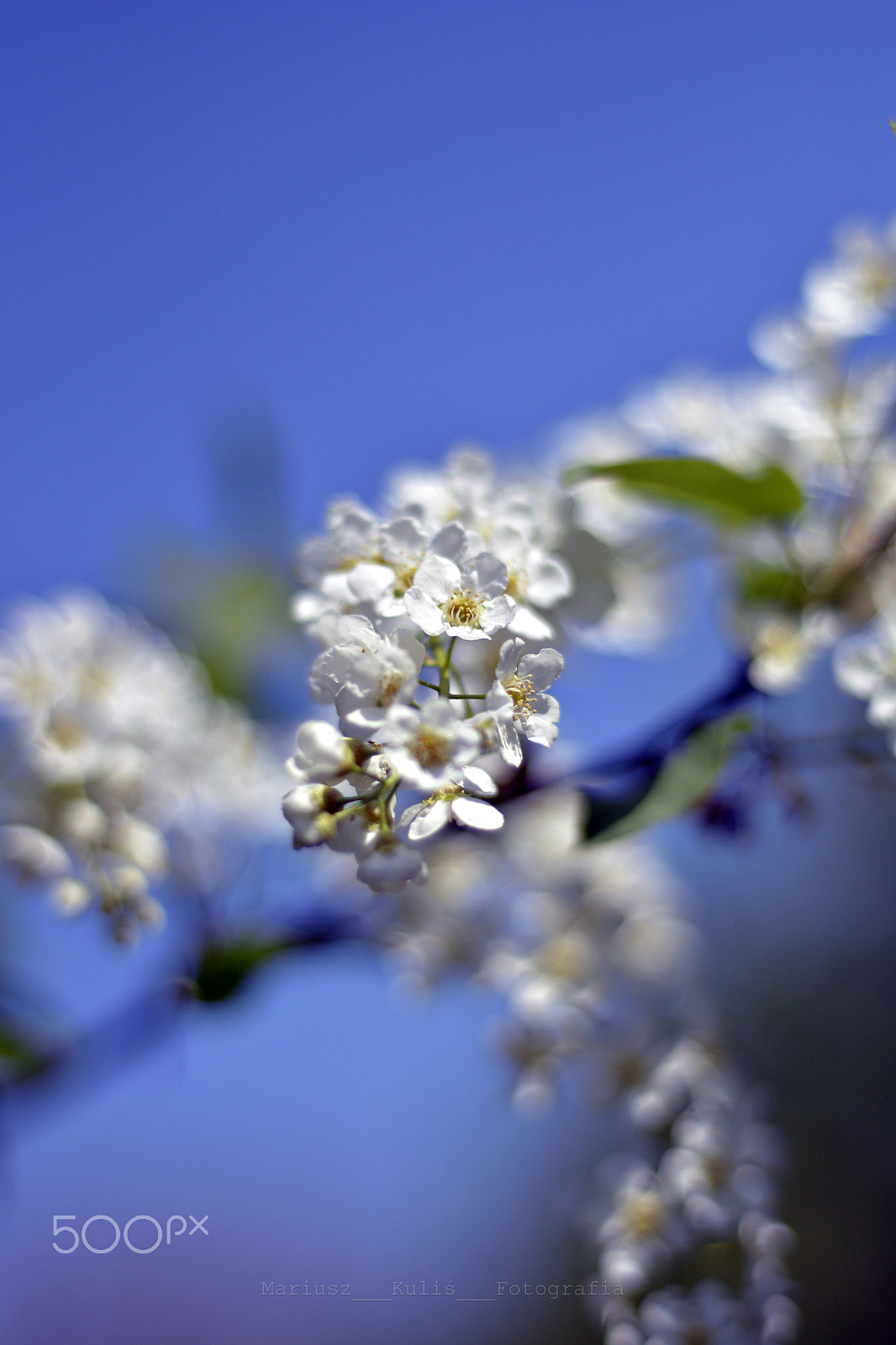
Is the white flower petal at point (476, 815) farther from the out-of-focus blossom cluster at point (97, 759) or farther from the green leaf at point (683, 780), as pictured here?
the out-of-focus blossom cluster at point (97, 759)

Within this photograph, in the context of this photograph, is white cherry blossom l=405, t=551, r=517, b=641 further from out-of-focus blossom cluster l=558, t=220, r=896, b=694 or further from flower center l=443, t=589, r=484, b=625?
out-of-focus blossom cluster l=558, t=220, r=896, b=694

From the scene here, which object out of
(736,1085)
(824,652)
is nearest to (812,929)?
(736,1085)

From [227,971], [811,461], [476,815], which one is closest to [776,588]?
[811,461]

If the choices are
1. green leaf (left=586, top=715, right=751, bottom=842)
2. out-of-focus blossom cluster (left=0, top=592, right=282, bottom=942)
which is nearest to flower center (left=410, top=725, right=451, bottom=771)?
green leaf (left=586, top=715, right=751, bottom=842)

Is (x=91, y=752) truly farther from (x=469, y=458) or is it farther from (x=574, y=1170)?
(x=574, y=1170)

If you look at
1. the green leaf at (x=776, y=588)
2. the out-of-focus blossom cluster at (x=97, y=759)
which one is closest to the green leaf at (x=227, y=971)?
the out-of-focus blossom cluster at (x=97, y=759)
